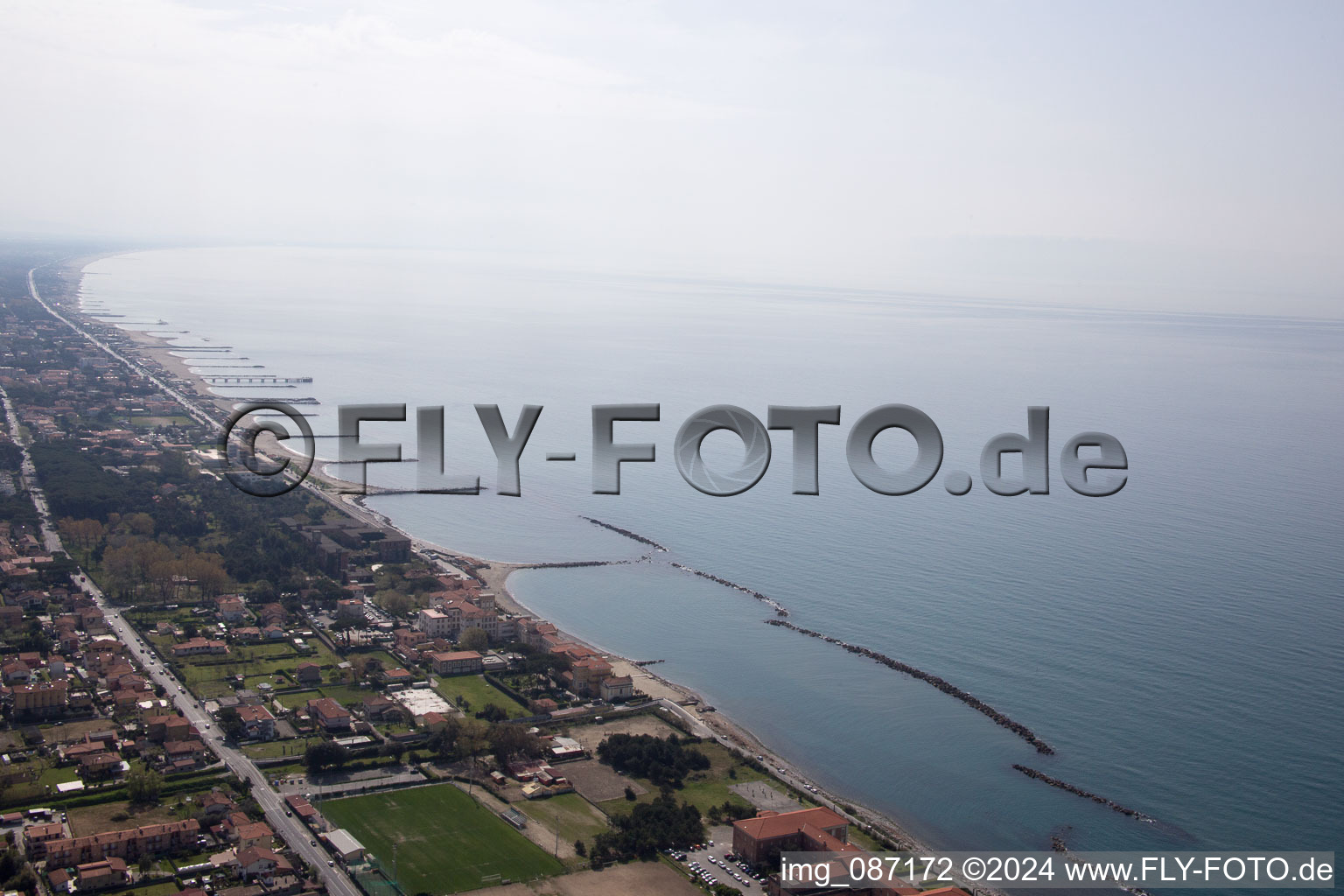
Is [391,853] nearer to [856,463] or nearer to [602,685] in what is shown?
[602,685]

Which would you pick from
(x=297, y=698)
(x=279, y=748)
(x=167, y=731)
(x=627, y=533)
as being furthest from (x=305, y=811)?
(x=627, y=533)

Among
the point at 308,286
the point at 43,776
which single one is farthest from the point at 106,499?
the point at 308,286

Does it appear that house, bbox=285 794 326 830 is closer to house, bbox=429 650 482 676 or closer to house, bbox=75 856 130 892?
house, bbox=75 856 130 892

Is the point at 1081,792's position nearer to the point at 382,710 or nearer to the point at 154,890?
the point at 382,710

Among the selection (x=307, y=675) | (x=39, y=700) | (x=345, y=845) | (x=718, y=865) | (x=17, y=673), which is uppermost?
(x=17, y=673)

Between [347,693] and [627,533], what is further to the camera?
[627,533]

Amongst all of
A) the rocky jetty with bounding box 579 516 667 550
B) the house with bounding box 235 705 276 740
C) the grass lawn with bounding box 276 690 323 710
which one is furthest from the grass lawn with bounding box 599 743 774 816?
the rocky jetty with bounding box 579 516 667 550

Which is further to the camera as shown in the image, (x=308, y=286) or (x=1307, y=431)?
(x=308, y=286)
